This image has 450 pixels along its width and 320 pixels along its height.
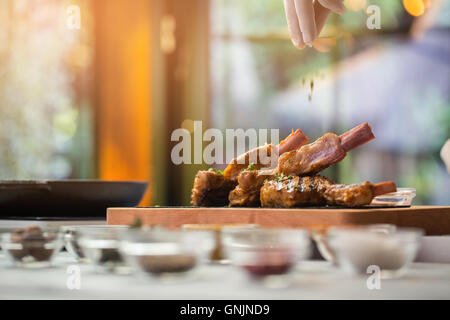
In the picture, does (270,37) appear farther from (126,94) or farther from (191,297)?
(191,297)

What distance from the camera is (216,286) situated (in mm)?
896

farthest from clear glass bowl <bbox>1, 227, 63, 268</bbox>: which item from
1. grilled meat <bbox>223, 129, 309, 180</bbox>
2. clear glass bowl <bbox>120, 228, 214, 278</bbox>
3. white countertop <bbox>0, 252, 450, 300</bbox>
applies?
grilled meat <bbox>223, 129, 309, 180</bbox>

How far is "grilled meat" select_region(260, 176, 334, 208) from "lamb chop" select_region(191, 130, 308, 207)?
0.85ft

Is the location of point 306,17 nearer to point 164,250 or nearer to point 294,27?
point 294,27

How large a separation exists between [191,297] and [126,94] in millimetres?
4551

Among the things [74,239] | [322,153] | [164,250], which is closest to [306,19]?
[322,153]

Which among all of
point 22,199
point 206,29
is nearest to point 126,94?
point 206,29

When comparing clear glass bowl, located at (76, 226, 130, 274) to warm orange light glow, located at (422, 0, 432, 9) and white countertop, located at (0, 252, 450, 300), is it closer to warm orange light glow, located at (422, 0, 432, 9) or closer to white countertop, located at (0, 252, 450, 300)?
white countertop, located at (0, 252, 450, 300)

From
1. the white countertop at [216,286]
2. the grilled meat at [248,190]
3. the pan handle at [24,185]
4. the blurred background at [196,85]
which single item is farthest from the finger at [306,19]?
the blurred background at [196,85]

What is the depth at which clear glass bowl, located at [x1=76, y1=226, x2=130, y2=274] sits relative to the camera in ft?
3.34

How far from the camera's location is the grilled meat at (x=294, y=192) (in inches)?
65.7

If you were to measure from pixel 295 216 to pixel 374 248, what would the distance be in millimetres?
556

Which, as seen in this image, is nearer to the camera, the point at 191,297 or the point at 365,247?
the point at 191,297

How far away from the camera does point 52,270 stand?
1.09 m
